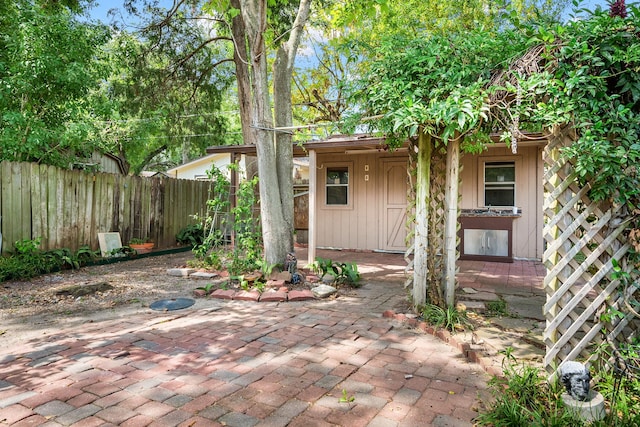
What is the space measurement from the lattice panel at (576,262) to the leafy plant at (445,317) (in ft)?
4.02

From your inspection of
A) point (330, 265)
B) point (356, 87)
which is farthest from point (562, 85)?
point (330, 265)

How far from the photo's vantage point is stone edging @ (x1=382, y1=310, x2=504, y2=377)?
279 centimetres

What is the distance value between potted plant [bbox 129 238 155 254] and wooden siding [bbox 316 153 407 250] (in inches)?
→ 155

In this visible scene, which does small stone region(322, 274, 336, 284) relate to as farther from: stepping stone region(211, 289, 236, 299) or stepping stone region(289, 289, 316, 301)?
stepping stone region(211, 289, 236, 299)

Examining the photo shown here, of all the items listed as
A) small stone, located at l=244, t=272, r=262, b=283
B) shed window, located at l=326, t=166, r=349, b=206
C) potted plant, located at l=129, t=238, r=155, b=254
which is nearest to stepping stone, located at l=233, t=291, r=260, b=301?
small stone, located at l=244, t=272, r=262, b=283

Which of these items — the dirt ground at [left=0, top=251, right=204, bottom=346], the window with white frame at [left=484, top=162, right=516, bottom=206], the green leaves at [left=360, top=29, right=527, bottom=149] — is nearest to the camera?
the green leaves at [left=360, top=29, right=527, bottom=149]

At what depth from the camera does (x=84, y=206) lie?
7.61 m

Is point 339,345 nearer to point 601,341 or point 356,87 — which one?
point 601,341

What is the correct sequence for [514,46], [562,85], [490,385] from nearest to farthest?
[562,85], [490,385], [514,46]

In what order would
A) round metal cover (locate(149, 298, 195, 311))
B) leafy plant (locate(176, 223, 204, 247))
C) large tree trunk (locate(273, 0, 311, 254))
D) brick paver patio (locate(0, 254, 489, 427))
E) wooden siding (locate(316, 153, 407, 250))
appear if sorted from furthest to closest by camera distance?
1. leafy plant (locate(176, 223, 204, 247))
2. wooden siding (locate(316, 153, 407, 250))
3. large tree trunk (locate(273, 0, 311, 254))
4. round metal cover (locate(149, 298, 195, 311))
5. brick paver patio (locate(0, 254, 489, 427))

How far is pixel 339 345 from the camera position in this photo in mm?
3270

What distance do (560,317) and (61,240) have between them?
7.66 m

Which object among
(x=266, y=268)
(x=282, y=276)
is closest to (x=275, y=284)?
(x=282, y=276)

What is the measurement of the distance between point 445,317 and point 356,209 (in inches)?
234
